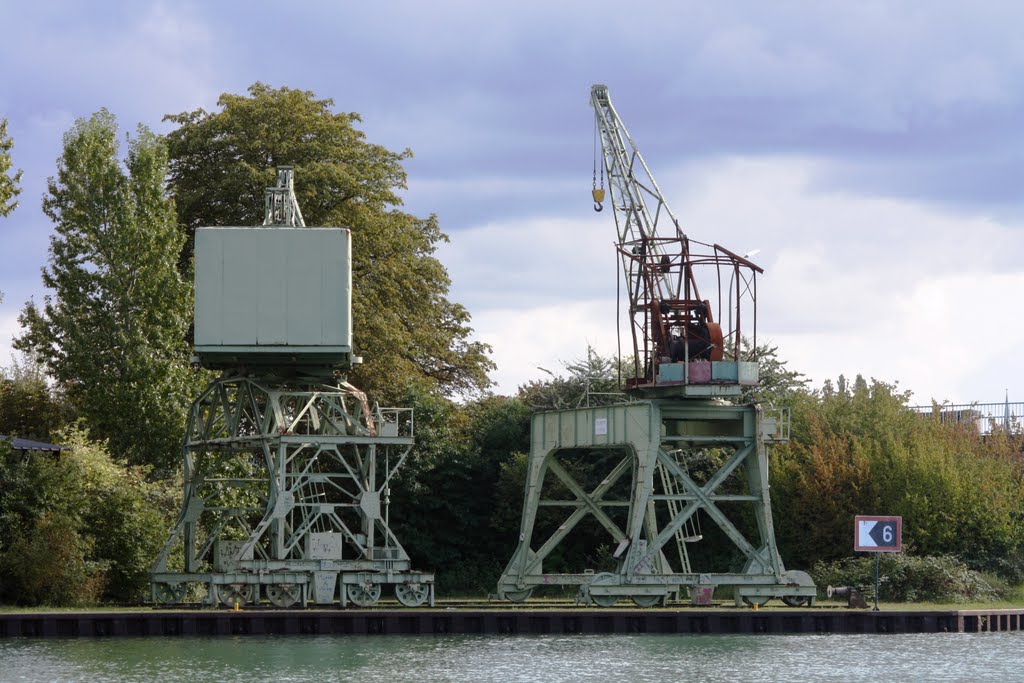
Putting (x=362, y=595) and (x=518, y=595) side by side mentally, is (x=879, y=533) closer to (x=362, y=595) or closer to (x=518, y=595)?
(x=518, y=595)

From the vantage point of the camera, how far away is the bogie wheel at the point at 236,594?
156 feet

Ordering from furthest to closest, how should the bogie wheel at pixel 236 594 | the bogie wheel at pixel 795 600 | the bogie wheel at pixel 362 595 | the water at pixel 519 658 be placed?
the bogie wheel at pixel 795 600
the bogie wheel at pixel 362 595
the bogie wheel at pixel 236 594
the water at pixel 519 658

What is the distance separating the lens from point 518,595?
2084 inches

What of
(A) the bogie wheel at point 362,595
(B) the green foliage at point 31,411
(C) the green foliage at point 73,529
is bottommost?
(A) the bogie wheel at point 362,595

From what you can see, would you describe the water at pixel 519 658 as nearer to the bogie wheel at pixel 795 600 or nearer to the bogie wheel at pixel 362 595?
the bogie wheel at pixel 362 595

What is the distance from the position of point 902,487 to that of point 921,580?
486 cm

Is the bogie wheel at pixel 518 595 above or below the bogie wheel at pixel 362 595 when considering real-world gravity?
Result: below

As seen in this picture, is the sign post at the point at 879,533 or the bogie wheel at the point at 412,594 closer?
the sign post at the point at 879,533

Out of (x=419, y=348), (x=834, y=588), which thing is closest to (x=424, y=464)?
(x=419, y=348)

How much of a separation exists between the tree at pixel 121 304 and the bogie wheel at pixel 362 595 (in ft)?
46.2

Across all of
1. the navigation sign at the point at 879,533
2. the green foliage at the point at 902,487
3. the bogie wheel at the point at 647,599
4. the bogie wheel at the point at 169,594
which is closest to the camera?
the navigation sign at the point at 879,533

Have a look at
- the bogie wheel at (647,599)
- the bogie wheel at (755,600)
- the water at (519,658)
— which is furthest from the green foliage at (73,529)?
the bogie wheel at (755,600)

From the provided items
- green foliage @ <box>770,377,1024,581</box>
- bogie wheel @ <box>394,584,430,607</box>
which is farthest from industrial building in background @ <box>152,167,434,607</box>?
green foliage @ <box>770,377,1024,581</box>

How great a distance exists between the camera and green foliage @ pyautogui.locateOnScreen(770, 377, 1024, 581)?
2233 inches
